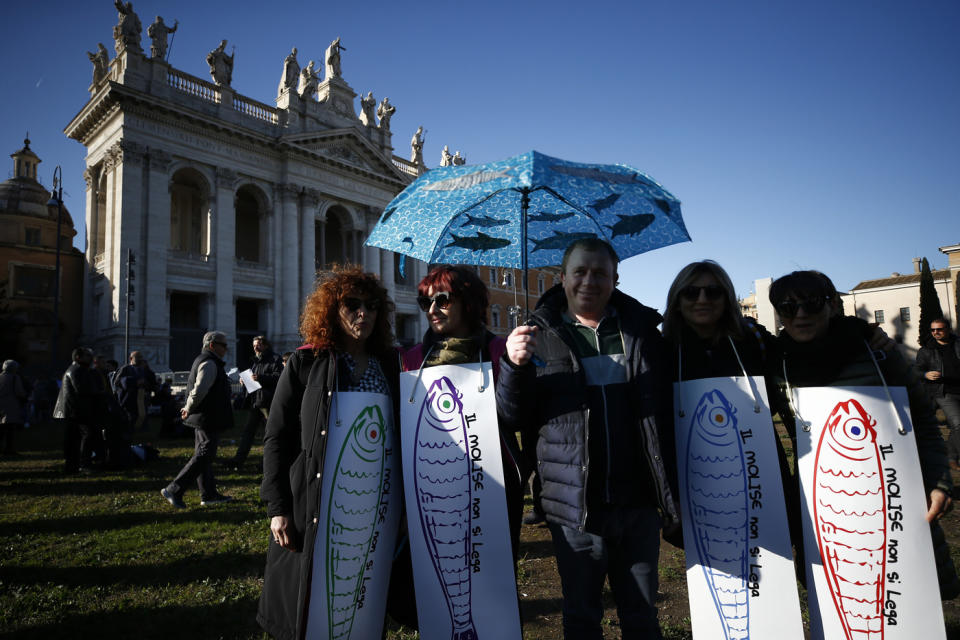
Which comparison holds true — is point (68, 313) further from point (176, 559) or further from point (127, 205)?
point (176, 559)

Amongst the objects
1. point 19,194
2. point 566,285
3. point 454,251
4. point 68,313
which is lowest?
point 566,285

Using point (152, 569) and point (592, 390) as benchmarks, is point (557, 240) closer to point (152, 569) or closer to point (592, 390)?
point (592, 390)

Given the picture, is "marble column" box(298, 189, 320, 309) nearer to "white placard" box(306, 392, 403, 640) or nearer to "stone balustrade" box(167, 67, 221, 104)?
"stone balustrade" box(167, 67, 221, 104)

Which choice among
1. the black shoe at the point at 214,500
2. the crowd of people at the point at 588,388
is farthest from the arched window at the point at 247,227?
the crowd of people at the point at 588,388

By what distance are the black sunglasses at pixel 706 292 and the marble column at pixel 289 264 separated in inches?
1129

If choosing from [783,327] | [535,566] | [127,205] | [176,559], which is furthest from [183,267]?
[783,327]

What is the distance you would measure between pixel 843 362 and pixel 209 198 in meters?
30.7

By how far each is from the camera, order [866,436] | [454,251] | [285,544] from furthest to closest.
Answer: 1. [454,251]
2. [285,544]
3. [866,436]

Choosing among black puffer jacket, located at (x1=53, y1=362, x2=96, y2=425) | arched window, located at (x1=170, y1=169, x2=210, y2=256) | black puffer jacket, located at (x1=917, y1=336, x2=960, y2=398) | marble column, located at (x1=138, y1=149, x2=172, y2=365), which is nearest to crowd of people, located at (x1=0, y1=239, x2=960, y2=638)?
black puffer jacket, located at (x1=917, y1=336, x2=960, y2=398)

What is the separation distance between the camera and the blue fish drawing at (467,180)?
259cm

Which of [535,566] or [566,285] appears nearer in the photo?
[566,285]

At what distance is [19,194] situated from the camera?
40.3 m

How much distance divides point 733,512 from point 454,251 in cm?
208

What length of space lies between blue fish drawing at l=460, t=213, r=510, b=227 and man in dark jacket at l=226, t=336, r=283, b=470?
6.27 metres
